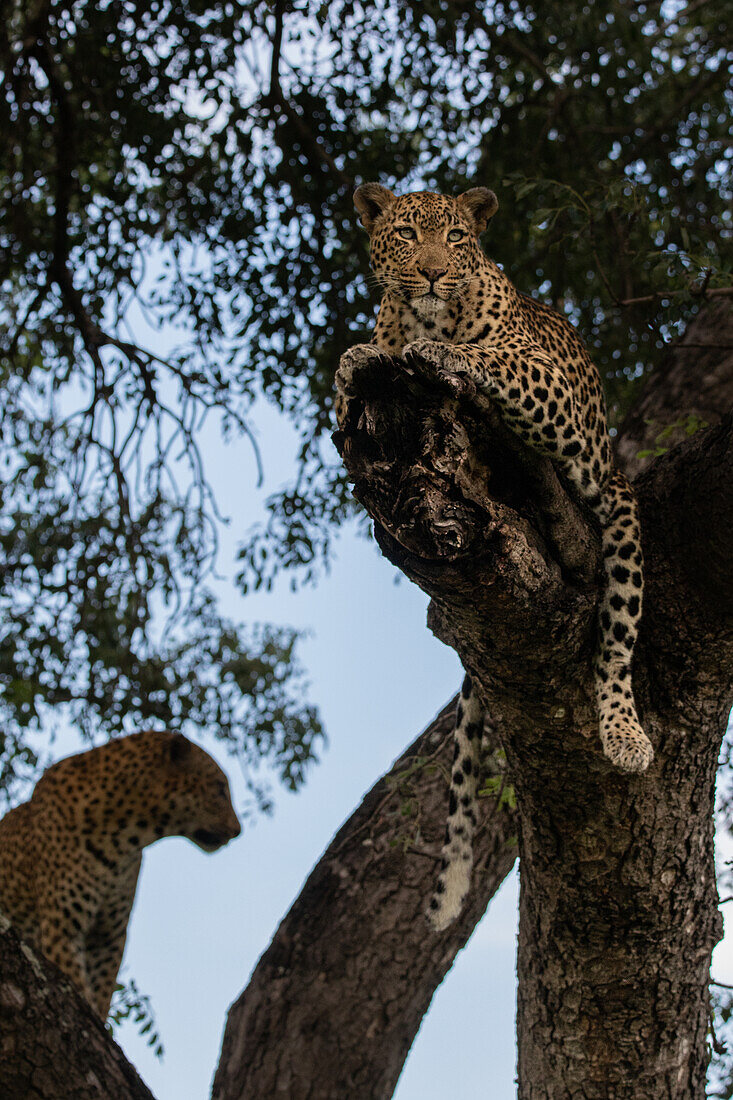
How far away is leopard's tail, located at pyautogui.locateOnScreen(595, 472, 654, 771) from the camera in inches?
153

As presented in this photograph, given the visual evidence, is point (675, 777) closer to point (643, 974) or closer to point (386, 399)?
point (643, 974)

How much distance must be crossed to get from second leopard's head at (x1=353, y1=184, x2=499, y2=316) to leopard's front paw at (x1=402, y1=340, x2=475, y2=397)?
0.90m

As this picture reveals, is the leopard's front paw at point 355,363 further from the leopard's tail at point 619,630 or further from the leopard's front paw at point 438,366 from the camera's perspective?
the leopard's tail at point 619,630

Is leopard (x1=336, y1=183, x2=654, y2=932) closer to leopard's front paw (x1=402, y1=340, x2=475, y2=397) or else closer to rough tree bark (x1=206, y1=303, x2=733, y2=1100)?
leopard's front paw (x1=402, y1=340, x2=475, y2=397)

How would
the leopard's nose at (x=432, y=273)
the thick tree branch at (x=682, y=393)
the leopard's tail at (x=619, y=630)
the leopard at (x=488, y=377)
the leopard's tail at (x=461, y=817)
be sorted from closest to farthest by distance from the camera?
the leopard at (x=488, y=377)
the leopard's tail at (x=619, y=630)
the leopard's nose at (x=432, y=273)
the leopard's tail at (x=461, y=817)
the thick tree branch at (x=682, y=393)

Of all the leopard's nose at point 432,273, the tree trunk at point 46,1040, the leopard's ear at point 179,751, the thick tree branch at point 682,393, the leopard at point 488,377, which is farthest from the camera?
the leopard's ear at point 179,751

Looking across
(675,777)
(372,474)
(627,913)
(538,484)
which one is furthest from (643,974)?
(372,474)

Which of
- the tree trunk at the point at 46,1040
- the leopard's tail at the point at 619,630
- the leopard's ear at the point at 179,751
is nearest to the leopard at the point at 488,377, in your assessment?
the leopard's tail at the point at 619,630

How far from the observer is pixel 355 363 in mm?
3180

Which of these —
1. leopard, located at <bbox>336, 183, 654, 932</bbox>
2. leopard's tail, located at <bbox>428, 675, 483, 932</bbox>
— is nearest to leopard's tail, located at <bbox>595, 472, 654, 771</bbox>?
leopard, located at <bbox>336, 183, 654, 932</bbox>

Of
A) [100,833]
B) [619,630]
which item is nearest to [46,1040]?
[619,630]

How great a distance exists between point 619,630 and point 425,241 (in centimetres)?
167

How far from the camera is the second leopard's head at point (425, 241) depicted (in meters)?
4.27

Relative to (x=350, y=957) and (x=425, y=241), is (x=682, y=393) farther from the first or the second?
(x=350, y=957)
